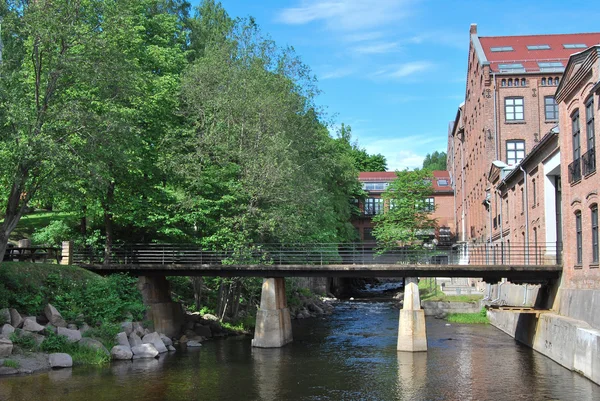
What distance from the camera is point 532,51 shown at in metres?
51.4

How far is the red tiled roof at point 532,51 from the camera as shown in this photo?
1954 inches

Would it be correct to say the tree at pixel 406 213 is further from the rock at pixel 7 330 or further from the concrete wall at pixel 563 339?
the rock at pixel 7 330

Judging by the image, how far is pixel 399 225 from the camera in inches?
2483

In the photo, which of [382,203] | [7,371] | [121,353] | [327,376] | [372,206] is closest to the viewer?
[7,371]

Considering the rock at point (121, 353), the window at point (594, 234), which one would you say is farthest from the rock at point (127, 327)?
the window at point (594, 234)

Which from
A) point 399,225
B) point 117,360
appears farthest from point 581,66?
point 399,225

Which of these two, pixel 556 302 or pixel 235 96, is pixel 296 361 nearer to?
pixel 556 302

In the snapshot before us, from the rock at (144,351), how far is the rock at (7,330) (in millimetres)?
4902

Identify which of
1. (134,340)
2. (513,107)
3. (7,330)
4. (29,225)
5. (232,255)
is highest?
(513,107)

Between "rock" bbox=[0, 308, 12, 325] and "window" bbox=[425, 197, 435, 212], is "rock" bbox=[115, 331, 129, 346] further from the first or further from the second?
"window" bbox=[425, 197, 435, 212]

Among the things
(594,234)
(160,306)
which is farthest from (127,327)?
(594,234)

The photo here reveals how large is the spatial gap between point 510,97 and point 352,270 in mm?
27272

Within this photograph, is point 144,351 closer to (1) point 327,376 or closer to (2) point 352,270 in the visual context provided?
(1) point 327,376

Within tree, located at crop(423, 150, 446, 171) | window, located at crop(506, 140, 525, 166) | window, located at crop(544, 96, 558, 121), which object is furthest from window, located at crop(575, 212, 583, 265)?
tree, located at crop(423, 150, 446, 171)
